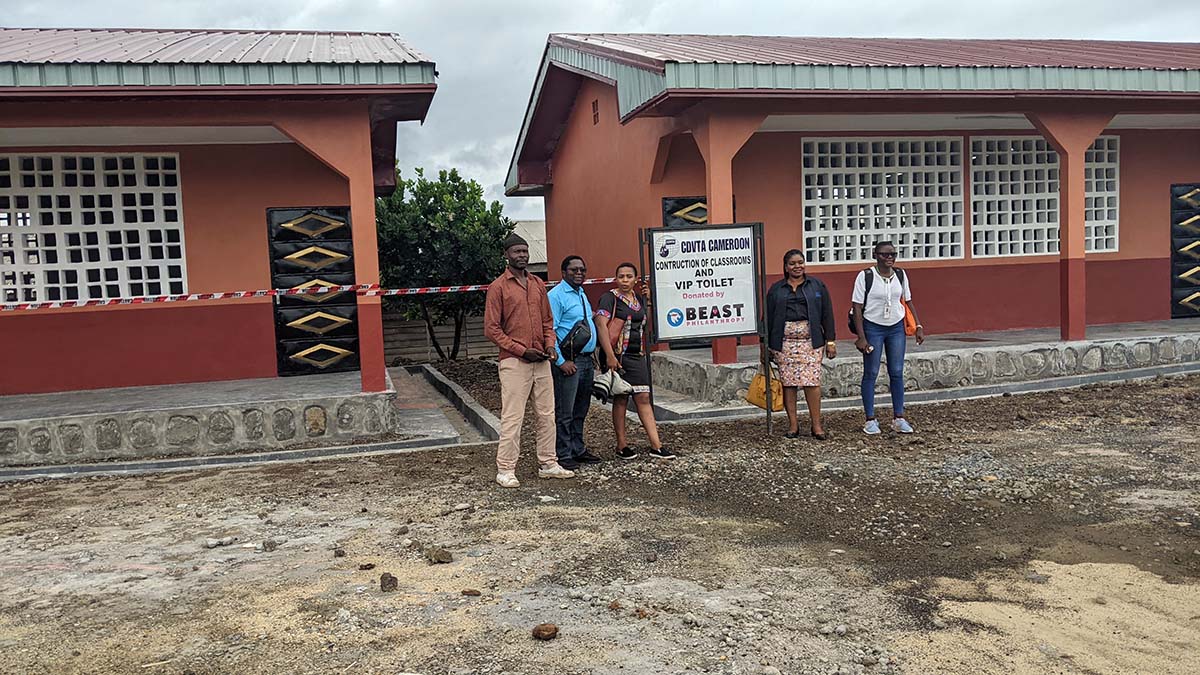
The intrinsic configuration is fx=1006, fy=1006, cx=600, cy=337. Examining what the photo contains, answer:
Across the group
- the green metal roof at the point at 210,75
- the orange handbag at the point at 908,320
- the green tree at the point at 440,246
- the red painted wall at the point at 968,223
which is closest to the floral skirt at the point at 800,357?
the orange handbag at the point at 908,320

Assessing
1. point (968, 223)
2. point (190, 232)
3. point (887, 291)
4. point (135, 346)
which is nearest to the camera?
point (887, 291)

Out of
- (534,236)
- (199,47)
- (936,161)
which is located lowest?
(936,161)

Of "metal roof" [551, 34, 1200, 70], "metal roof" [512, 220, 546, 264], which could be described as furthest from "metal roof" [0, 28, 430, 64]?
"metal roof" [512, 220, 546, 264]

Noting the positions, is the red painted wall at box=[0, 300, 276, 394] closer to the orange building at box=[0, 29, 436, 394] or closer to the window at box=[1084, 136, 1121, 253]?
the orange building at box=[0, 29, 436, 394]

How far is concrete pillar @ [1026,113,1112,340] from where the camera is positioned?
441 inches

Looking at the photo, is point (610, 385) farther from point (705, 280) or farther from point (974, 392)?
point (974, 392)

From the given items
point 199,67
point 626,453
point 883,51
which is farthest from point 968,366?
point 199,67

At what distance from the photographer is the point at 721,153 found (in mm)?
10055

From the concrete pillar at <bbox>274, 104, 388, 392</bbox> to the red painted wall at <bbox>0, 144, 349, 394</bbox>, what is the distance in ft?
8.24

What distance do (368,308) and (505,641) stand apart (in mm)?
5705

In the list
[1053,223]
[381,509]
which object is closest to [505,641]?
[381,509]

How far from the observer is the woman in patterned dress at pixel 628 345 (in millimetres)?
7531

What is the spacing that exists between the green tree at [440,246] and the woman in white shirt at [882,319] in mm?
11024

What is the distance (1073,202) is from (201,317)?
9.82 metres
